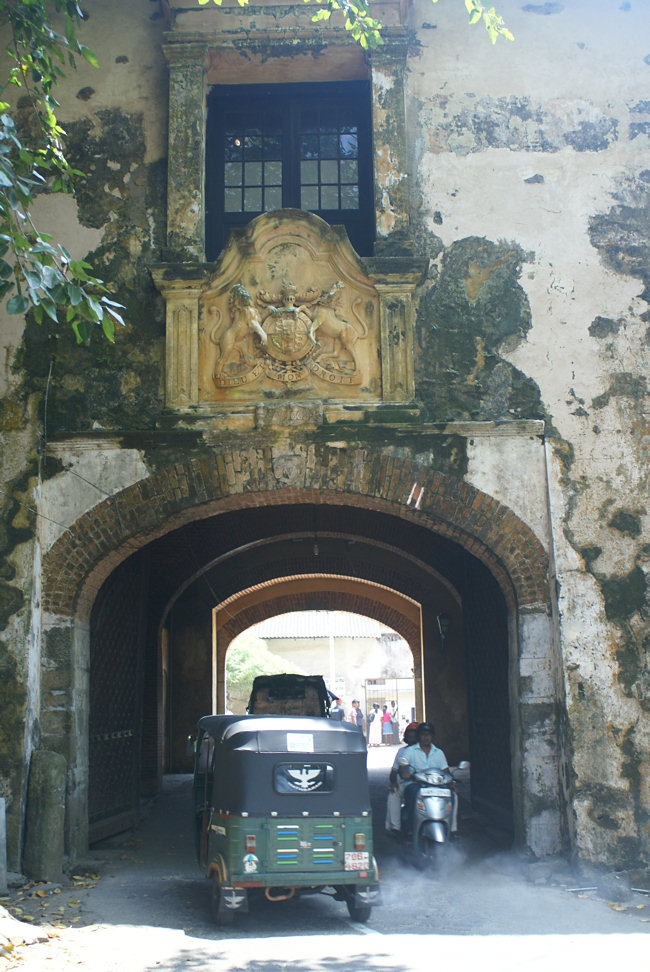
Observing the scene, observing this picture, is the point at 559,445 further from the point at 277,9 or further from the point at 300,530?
the point at 300,530

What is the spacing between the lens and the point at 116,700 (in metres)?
11.1

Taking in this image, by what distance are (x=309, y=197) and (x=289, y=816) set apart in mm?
6425

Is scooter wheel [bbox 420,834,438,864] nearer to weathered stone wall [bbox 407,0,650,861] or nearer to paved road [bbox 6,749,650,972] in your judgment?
paved road [bbox 6,749,650,972]

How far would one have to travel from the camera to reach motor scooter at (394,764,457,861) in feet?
29.5

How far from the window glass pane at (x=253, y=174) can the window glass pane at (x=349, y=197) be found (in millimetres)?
910

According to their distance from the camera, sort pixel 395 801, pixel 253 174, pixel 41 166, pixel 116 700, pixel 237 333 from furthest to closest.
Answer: pixel 116 700
pixel 253 174
pixel 395 801
pixel 237 333
pixel 41 166

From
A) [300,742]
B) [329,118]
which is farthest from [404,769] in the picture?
[329,118]

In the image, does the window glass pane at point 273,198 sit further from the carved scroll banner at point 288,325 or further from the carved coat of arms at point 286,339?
the carved coat of arms at point 286,339

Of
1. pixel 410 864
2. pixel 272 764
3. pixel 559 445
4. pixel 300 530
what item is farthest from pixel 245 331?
pixel 300 530

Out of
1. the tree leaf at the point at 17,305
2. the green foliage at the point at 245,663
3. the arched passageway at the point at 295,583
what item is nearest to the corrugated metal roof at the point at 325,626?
the green foliage at the point at 245,663

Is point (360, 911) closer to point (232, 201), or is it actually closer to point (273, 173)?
point (232, 201)

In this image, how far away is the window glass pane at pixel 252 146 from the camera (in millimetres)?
10727

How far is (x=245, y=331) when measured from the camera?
952 centimetres

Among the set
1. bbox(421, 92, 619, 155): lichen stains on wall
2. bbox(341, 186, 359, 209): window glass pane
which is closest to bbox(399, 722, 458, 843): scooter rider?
bbox(341, 186, 359, 209): window glass pane
